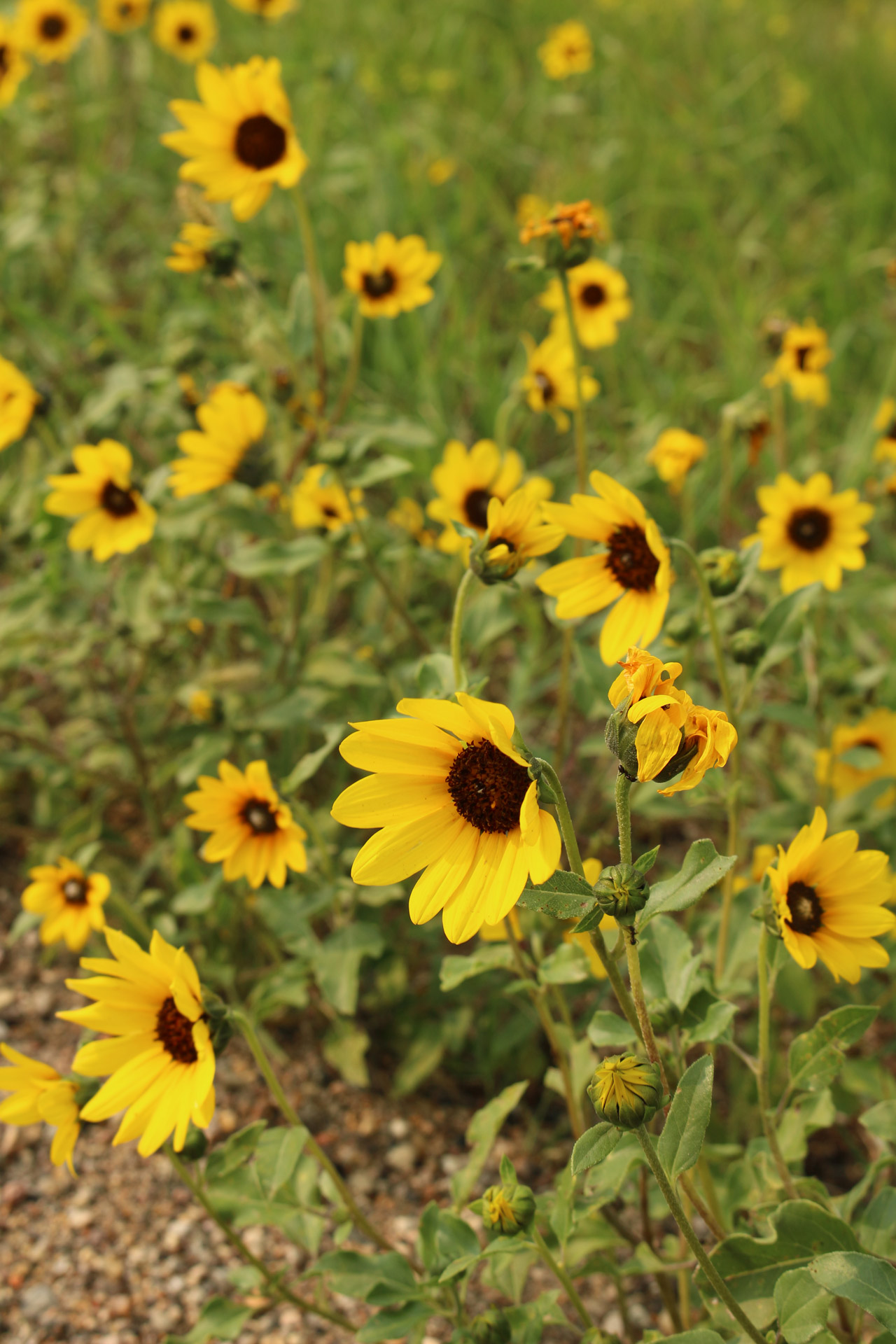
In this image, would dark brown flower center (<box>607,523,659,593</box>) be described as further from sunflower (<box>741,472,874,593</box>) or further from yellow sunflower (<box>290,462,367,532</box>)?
yellow sunflower (<box>290,462,367,532</box>)

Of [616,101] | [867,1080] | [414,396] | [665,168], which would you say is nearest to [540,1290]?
[867,1080]

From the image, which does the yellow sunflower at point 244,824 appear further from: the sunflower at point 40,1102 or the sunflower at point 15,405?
the sunflower at point 15,405

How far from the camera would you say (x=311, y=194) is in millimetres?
4238

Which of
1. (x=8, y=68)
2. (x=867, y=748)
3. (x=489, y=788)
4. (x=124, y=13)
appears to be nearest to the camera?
(x=489, y=788)

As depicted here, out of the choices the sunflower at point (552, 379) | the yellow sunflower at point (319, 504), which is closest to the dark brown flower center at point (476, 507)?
the yellow sunflower at point (319, 504)

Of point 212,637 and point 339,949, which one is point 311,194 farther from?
point 339,949

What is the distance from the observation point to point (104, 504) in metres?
2.34

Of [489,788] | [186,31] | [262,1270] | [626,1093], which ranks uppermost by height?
[186,31]

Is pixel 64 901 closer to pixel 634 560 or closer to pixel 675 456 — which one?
pixel 634 560

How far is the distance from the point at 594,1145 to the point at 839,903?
486mm

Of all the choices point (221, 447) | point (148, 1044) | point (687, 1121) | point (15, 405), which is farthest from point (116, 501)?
point (687, 1121)

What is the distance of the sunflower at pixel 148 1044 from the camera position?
A: 1.26 metres

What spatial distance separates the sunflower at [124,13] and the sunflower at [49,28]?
15 centimetres

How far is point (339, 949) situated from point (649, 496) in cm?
179
